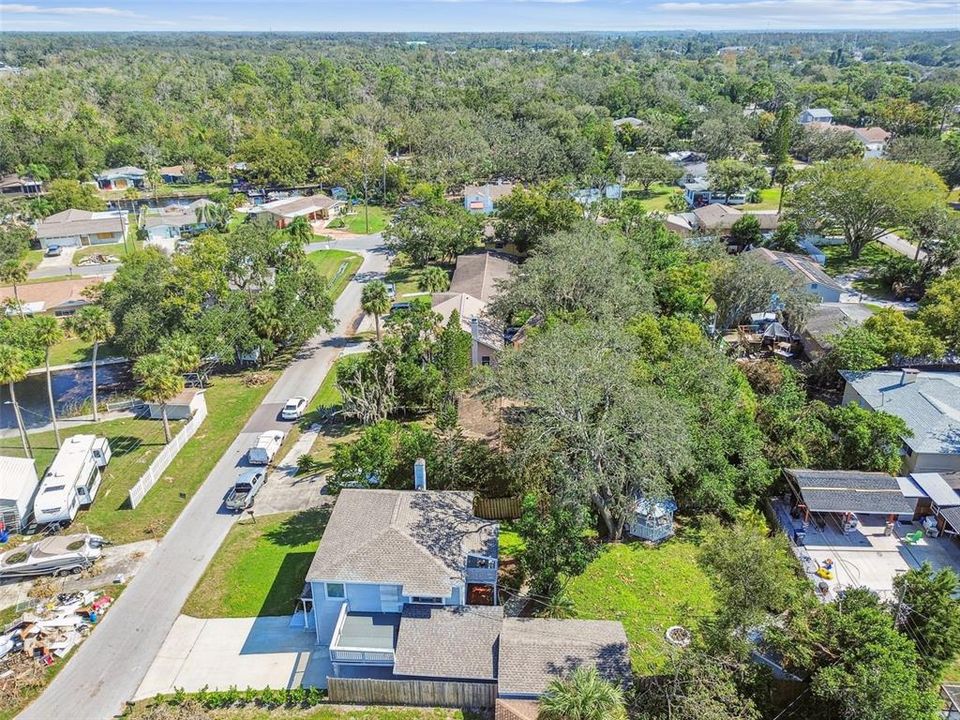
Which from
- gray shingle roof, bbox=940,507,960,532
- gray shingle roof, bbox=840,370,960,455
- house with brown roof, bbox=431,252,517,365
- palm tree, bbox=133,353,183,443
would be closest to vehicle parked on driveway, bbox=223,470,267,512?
palm tree, bbox=133,353,183,443

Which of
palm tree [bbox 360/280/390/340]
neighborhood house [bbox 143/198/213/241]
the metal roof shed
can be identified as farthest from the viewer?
neighborhood house [bbox 143/198/213/241]

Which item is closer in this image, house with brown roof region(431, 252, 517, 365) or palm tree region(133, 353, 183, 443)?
palm tree region(133, 353, 183, 443)

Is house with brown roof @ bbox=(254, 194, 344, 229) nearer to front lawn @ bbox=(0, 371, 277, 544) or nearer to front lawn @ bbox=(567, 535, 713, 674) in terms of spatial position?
front lawn @ bbox=(0, 371, 277, 544)

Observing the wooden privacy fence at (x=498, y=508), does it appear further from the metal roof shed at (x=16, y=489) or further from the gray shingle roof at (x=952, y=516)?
the metal roof shed at (x=16, y=489)

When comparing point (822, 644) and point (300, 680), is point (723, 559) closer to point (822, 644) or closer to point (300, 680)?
point (822, 644)

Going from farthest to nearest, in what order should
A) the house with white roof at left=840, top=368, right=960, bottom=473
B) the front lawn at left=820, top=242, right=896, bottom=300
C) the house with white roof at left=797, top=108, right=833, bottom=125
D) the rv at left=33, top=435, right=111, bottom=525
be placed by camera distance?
1. the house with white roof at left=797, top=108, right=833, bottom=125
2. the front lawn at left=820, top=242, right=896, bottom=300
3. the house with white roof at left=840, top=368, right=960, bottom=473
4. the rv at left=33, top=435, right=111, bottom=525

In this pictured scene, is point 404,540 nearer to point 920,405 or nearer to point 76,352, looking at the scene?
point 920,405

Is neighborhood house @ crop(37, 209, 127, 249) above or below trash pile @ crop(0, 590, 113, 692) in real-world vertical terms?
above
